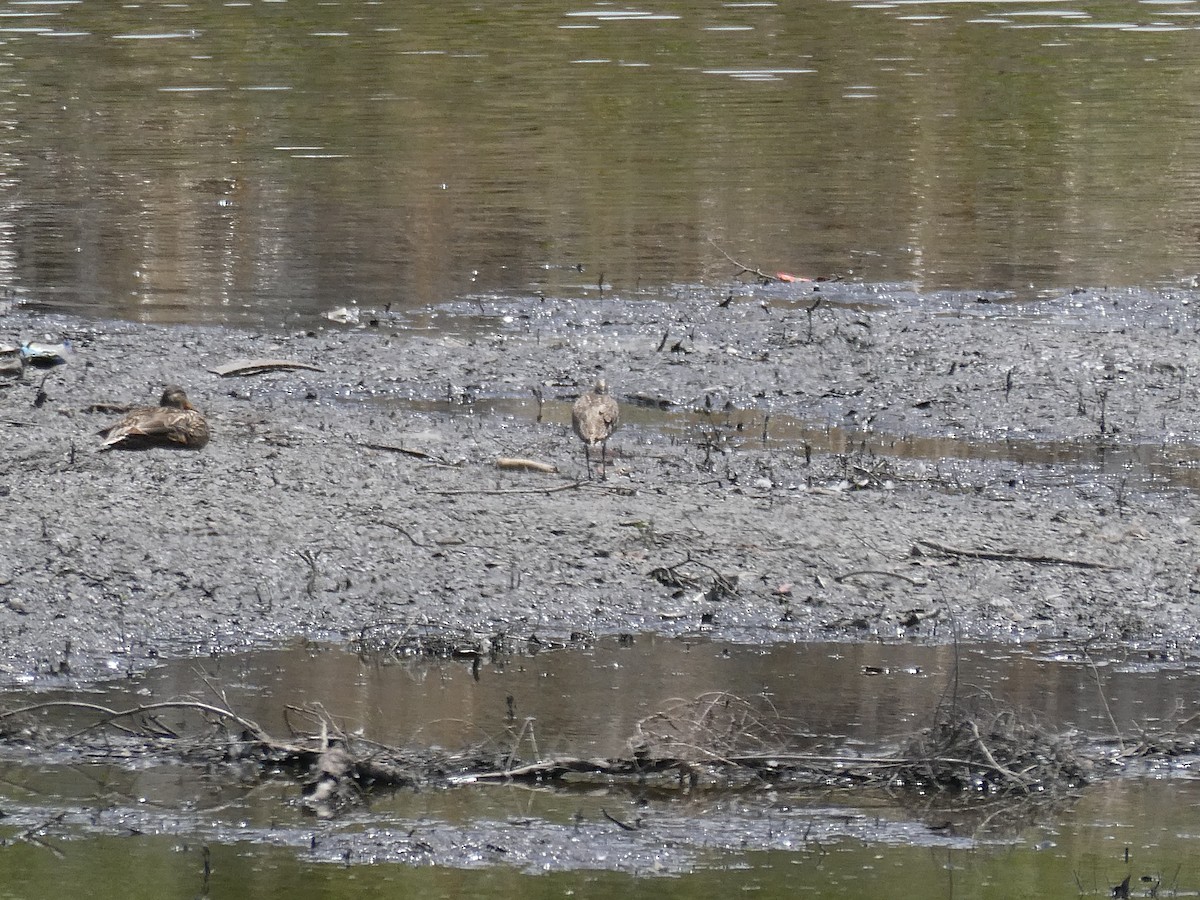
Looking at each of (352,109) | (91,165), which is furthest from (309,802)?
(352,109)

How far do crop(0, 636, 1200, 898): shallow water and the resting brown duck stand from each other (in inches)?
79.6

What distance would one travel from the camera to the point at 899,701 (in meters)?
6.12

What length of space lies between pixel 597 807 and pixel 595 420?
3351mm

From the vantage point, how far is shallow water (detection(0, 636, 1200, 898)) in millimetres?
4934

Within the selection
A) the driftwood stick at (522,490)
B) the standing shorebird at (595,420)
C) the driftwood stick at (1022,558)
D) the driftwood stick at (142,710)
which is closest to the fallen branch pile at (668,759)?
the driftwood stick at (142,710)

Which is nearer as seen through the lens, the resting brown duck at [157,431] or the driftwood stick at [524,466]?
the resting brown duck at [157,431]

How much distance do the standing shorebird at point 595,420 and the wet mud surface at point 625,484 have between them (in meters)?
0.13

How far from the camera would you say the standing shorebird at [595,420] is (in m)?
8.55

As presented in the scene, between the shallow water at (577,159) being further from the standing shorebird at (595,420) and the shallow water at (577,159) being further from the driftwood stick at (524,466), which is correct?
the driftwood stick at (524,466)

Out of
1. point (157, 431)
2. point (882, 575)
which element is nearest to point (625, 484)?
point (882, 575)

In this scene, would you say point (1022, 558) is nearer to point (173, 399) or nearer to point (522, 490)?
point (522, 490)

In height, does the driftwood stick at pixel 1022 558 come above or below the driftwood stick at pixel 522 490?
below

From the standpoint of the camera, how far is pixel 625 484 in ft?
26.8

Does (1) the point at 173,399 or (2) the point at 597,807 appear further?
(1) the point at 173,399
